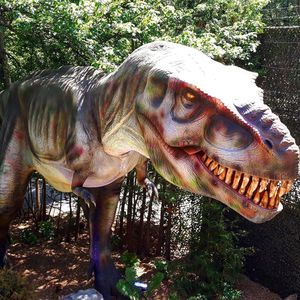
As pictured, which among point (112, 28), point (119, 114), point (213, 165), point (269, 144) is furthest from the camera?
point (112, 28)

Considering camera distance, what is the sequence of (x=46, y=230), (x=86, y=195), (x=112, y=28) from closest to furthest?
1. (x=86, y=195)
2. (x=112, y=28)
3. (x=46, y=230)

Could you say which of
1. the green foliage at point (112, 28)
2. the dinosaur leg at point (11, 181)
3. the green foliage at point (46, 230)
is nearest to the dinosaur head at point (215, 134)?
the green foliage at point (112, 28)

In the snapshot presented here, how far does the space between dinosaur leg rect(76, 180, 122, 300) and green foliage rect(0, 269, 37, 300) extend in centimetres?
55

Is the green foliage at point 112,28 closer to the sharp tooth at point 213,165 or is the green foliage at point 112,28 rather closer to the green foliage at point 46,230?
the sharp tooth at point 213,165

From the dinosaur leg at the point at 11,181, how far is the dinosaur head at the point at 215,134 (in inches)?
58.0

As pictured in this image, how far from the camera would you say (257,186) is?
7.11 feet

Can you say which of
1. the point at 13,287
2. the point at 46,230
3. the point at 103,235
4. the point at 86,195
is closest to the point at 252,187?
the point at 86,195

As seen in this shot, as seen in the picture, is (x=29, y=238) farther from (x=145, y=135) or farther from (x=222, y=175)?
(x=222, y=175)

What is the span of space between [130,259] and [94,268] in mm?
736

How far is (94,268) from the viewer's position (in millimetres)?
3910

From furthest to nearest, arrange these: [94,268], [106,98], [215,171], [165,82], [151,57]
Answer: [94,268], [106,98], [151,57], [165,82], [215,171]

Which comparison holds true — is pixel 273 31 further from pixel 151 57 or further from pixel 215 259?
pixel 151 57

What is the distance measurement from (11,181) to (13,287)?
2.61 feet

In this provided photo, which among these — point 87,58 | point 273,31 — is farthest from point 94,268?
point 273,31
